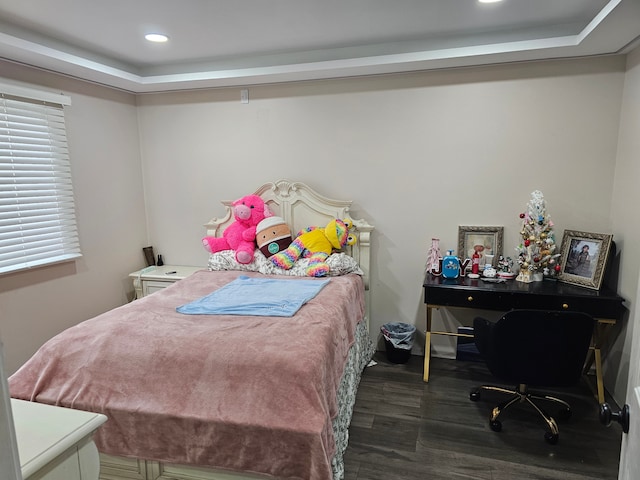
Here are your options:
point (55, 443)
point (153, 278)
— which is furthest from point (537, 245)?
point (153, 278)

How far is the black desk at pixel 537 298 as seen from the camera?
101 inches

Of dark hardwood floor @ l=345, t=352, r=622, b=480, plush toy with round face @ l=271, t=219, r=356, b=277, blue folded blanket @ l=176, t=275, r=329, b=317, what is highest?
plush toy with round face @ l=271, t=219, r=356, b=277

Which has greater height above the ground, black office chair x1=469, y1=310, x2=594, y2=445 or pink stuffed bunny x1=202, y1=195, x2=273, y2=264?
pink stuffed bunny x1=202, y1=195, x2=273, y2=264

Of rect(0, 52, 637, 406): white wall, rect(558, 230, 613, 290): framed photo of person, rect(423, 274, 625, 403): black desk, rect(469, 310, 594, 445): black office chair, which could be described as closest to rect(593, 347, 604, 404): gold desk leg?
rect(423, 274, 625, 403): black desk

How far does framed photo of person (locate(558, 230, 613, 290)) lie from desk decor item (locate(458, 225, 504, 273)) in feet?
1.47

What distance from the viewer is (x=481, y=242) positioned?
3.18m

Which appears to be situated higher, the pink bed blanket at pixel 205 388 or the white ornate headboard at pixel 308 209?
the white ornate headboard at pixel 308 209

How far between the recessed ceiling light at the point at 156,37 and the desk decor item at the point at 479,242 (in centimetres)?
264

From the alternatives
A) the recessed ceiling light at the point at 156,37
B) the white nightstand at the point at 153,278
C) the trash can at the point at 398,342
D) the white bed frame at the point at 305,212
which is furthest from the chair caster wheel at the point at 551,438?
the recessed ceiling light at the point at 156,37

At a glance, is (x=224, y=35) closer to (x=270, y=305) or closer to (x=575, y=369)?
(x=270, y=305)

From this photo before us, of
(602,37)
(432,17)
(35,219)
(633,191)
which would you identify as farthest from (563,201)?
(35,219)

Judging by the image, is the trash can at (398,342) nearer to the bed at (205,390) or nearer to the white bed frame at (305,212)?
the white bed frame at (305,212)

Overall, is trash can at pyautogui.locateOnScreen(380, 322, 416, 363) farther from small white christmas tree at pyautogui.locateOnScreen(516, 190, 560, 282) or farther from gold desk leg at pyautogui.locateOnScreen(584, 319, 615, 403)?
gold desk leg at pyautogui.locateOnScreen(584, 319, 615, 403)

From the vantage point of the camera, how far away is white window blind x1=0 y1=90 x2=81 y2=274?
2768 mm
